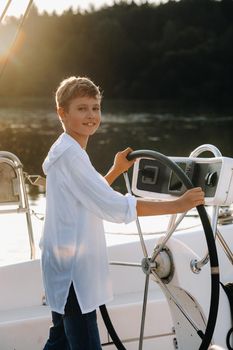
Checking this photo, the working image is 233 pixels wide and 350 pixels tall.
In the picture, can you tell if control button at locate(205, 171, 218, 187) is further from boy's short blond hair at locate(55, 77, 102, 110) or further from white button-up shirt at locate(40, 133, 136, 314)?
boy's short blond hair at locate(55, 77, 102, 110)

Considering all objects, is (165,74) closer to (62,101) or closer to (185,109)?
(185,109)

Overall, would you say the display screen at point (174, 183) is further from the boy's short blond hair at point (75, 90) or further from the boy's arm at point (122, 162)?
the boy's short blond hair at point (75, 90)

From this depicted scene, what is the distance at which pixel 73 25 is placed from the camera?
148 feet

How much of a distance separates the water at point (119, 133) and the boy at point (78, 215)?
30.4 feet

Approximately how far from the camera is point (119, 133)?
2583 centimetres

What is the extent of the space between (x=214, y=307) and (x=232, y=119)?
32.1m

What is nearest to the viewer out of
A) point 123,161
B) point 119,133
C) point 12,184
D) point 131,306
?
point 123,161

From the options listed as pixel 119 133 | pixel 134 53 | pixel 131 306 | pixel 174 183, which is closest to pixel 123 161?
pixel 174 183

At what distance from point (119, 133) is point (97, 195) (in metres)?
23.8

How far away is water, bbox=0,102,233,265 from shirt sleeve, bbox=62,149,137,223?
30.7ft

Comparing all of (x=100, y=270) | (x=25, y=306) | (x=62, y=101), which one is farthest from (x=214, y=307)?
(x=25, y=306)

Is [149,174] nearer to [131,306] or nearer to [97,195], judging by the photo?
[97,195]

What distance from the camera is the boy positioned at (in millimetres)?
2105

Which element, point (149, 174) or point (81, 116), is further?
point (149, 174)
